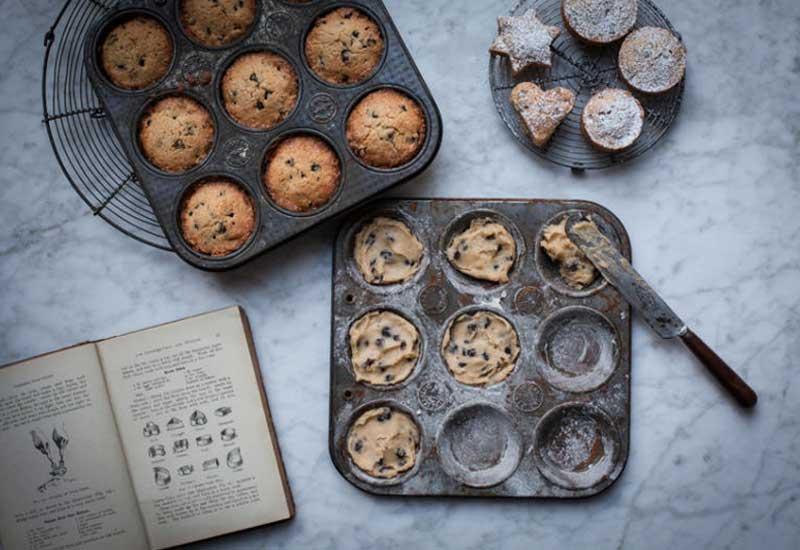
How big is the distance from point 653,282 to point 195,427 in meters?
1.93

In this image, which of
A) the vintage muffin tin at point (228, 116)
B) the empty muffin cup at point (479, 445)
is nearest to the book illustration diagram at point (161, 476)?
the vintage muffin tin at point (228, 116)

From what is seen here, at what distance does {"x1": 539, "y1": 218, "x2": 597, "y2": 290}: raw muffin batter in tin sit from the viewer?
3047mm

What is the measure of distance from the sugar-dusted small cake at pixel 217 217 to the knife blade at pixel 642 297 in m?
1.25

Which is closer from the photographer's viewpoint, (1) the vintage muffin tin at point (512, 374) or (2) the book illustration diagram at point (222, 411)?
(1) the vintage muffin tin at point (512, 374)

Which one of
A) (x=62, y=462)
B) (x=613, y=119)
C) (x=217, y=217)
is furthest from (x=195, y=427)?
(x=613, y=119)

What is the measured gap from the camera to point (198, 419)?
3172 mm

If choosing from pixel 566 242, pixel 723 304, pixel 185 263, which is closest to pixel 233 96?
pixel 185 263

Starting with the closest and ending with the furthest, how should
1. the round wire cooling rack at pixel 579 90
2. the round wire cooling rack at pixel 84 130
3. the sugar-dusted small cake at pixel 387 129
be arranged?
1. the sugar-dusted small cake at pixel 387 129
2. the round wire cooling rack at pixel 579 90
3. the round wire cooling rack at pixel 84 130

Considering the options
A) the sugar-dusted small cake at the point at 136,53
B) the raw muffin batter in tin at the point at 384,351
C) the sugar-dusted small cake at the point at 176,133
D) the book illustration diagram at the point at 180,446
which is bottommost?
the book illustration diagram at the point at 180,446

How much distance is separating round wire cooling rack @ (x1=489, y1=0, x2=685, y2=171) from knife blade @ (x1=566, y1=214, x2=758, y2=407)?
32 centimetres

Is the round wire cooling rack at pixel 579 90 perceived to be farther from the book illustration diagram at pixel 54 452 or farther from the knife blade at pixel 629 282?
the book illustration diagram at pixel 54 452

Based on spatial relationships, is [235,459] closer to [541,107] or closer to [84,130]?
[84,130]

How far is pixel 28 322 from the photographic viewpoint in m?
3.32

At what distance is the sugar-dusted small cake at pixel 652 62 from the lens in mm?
3027
